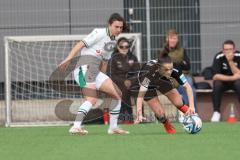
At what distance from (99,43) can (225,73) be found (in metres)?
4.54

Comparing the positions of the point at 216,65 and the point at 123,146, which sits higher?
the point at 216,65

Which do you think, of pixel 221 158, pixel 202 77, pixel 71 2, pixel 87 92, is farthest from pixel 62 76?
pixel 221 158

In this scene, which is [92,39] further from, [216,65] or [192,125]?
[216,65]

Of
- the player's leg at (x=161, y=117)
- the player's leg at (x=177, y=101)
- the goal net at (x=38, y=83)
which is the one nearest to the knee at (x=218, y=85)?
the goal net at (x=38, y=83)

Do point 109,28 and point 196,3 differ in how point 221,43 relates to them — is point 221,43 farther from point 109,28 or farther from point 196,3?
point 109,28

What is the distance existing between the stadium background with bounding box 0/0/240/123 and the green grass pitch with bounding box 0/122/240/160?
4460mm

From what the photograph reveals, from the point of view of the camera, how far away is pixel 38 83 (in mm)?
15664

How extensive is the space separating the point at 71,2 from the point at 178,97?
4897 millimetres

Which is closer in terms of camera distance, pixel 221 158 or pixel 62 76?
pixel 221 158

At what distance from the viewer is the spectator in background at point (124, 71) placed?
573 inches

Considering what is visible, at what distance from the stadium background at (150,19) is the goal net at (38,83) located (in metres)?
0.25

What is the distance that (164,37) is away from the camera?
1579cm

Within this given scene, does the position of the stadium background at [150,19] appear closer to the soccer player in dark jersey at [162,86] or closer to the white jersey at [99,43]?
the soccer player in dark jersey at [162,86]

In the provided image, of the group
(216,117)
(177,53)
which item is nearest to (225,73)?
(216,117)
